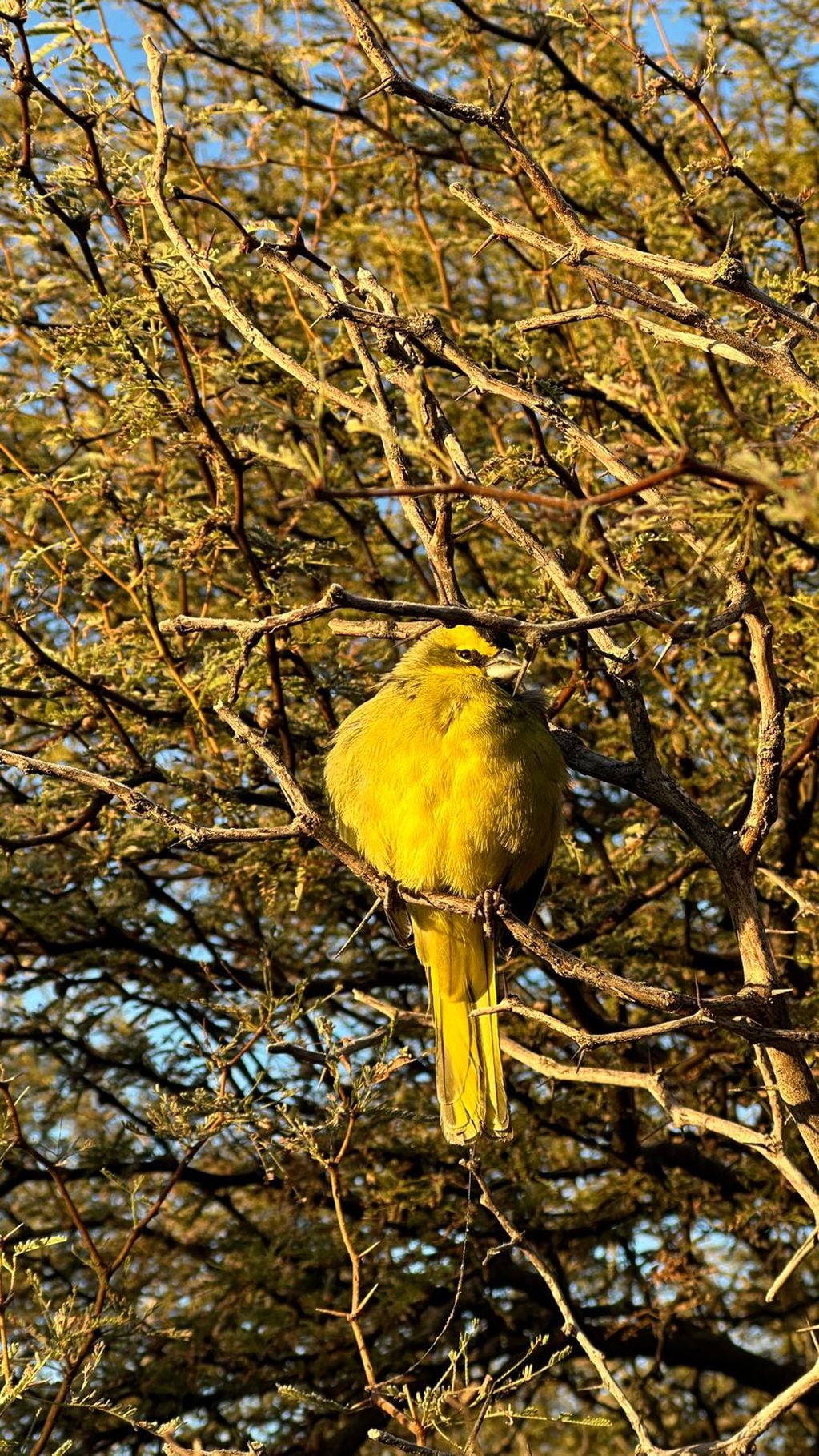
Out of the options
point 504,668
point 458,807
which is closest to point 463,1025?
point 458,807

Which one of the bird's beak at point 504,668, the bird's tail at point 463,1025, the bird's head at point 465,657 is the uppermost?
the bird's head at point 465,657

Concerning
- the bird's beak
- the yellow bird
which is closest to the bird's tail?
the yellow bird

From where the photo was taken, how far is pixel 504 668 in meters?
3.88

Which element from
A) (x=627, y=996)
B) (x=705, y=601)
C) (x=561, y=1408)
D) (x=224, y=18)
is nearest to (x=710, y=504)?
(x=705, y=601)

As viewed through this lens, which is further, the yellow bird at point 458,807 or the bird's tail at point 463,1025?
the bird's tail at point 463,1025

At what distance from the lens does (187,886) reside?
5500mm

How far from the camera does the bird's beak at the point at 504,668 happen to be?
3859 millimetres

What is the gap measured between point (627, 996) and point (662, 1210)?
2.91 meters

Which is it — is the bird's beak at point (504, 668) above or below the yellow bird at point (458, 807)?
above

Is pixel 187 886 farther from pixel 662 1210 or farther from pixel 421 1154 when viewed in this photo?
pixel 662 1210

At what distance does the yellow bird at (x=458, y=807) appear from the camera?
3.70 m

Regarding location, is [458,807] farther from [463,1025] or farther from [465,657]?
[463,1025]

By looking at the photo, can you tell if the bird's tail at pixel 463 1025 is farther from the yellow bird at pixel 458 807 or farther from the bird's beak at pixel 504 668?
the bird's beak at pixel 504 668

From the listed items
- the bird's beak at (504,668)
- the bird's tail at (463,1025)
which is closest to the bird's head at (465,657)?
the bird's beak at (504,668)
